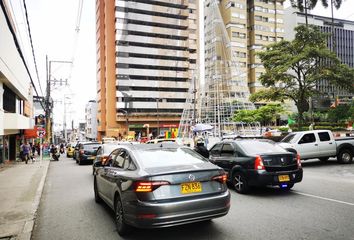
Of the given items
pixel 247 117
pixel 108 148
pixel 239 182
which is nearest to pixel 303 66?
pixel 247 117

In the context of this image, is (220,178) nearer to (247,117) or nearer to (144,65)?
(247,117)

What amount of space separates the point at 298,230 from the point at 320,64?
2331 cm

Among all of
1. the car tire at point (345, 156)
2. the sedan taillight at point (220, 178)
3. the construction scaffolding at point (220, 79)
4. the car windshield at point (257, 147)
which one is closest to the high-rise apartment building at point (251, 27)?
the construction scaffolding at point (220, 79)

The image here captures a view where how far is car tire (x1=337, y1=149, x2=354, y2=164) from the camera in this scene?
14711mm

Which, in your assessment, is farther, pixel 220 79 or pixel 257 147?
pixel 220 79

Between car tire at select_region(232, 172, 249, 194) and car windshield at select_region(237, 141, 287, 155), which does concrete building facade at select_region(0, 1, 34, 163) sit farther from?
car tire at select_region(232, 172, 249, 194)

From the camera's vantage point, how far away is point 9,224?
6.27 metres

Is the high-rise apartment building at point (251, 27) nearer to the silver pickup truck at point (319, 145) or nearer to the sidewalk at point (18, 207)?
the silver pickup truck at point (319, 145)

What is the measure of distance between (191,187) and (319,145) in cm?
1170

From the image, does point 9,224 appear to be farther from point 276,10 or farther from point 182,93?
point 276,10

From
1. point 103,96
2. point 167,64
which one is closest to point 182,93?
point 167,64

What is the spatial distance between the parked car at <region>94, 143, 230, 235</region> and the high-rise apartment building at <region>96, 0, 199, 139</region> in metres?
64.6

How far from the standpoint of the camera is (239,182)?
8.41m

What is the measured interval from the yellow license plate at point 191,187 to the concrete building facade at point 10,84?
32.6ft
